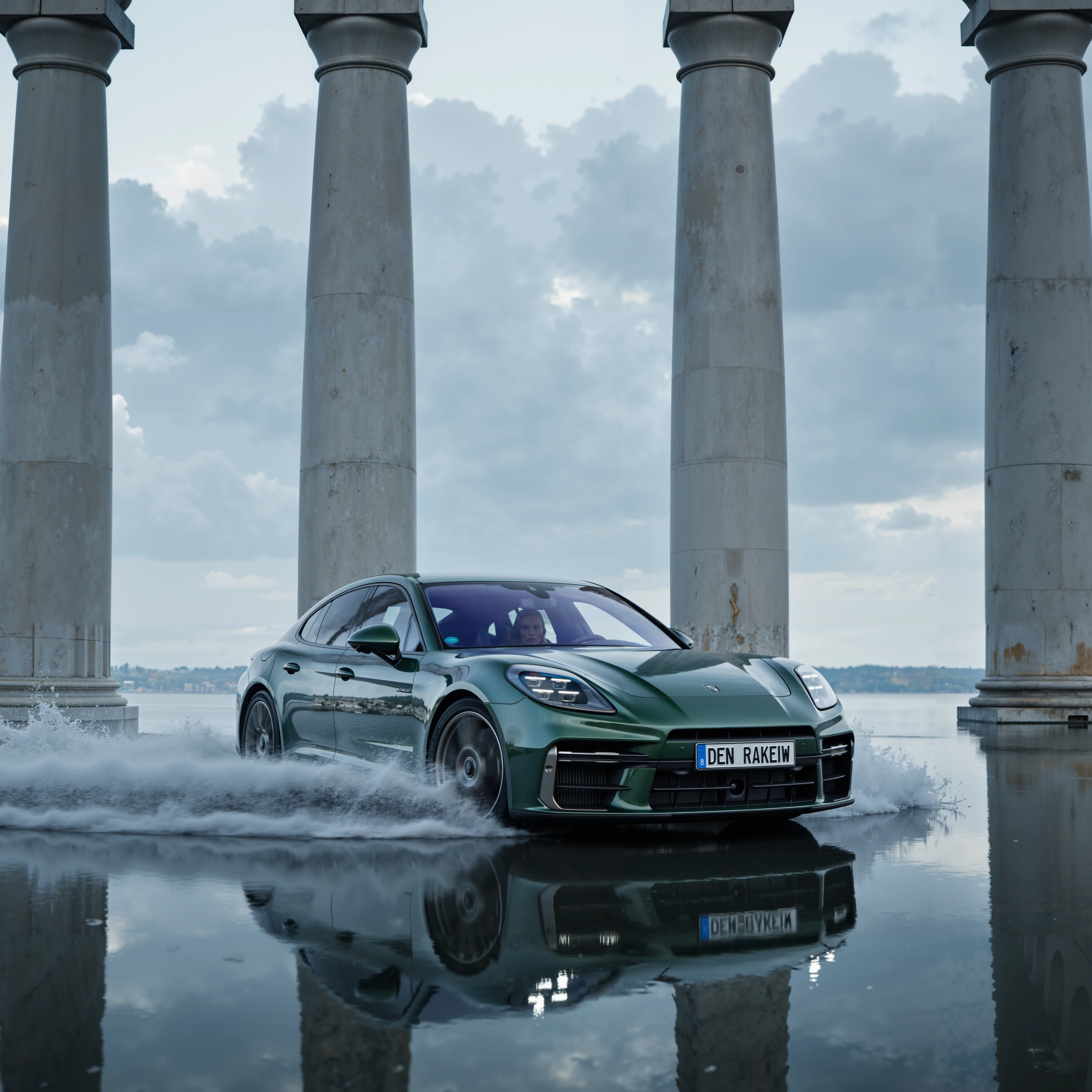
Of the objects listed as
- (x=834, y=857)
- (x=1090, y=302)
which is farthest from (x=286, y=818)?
(x=1090, y=302)

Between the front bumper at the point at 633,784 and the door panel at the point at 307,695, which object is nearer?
the front bumper at the point at 633,784

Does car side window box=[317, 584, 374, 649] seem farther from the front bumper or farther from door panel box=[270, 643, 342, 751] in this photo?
the front bumper

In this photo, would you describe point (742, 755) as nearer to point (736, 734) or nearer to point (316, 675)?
point (736, 734)

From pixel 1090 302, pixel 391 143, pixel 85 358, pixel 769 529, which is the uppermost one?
pixel 391 143

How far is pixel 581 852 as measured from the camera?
5547 mm

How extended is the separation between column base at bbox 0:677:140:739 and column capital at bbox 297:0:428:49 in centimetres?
806

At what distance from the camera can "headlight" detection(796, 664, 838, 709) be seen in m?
6.35

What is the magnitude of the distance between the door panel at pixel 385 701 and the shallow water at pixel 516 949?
18 centimetres

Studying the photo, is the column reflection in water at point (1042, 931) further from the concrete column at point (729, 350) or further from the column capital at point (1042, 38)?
the column capital at point (1042, 38)

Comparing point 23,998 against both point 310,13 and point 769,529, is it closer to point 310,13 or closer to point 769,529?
point 769,529

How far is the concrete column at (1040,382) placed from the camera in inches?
663

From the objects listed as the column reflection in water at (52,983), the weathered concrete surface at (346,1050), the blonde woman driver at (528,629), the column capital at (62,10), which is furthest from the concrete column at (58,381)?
the weathered concrete surface at (346,1050)

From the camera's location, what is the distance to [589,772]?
18.7ft

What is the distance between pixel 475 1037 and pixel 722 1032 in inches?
20.3
